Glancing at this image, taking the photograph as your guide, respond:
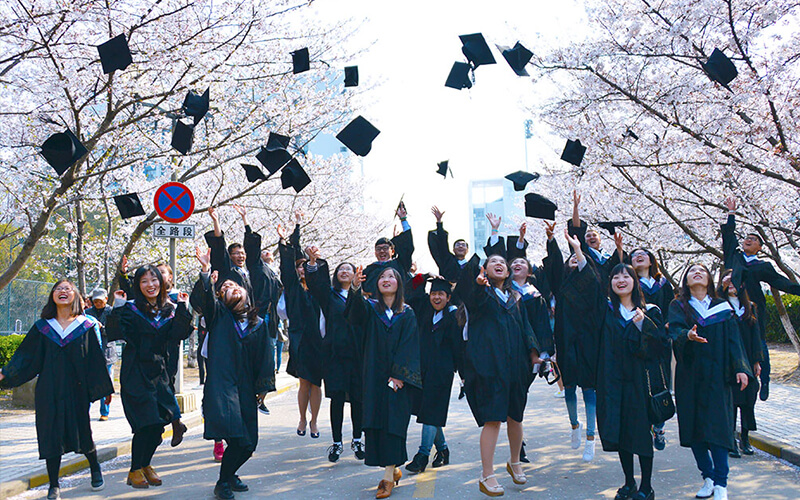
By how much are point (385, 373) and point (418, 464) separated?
1190 millimetres

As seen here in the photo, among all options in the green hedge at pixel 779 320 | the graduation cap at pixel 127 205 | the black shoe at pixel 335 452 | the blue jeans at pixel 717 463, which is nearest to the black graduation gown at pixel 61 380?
the black shoe at pixel 335 452

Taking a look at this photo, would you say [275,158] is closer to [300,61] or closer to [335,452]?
[300,61]

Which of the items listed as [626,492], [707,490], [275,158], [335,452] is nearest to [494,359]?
[626,492]

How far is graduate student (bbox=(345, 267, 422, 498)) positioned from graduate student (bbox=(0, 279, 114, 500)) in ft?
7.08

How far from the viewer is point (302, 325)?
8328 mm

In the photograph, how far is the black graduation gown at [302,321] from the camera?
26.8 ft

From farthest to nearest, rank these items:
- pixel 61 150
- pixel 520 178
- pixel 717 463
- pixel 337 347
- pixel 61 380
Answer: pixel 520 178 < pixel 61 150 < pixel 337 347 < pixel 61 380 < pixel 717 463

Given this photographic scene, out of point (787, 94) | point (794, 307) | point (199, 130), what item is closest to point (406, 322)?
point (787, 94)

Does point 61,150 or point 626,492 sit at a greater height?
point 61,150

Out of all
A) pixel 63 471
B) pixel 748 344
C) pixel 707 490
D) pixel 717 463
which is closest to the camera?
pixel 717 463

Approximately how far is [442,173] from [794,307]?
49.9 feet

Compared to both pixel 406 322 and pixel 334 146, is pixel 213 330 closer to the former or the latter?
pixel 406 322

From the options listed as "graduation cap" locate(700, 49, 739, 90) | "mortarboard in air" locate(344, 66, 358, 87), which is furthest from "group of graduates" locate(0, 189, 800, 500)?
"mortarboard in air" locate(344, 66, 358, 87)

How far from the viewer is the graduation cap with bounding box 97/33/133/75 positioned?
8.23 metres
